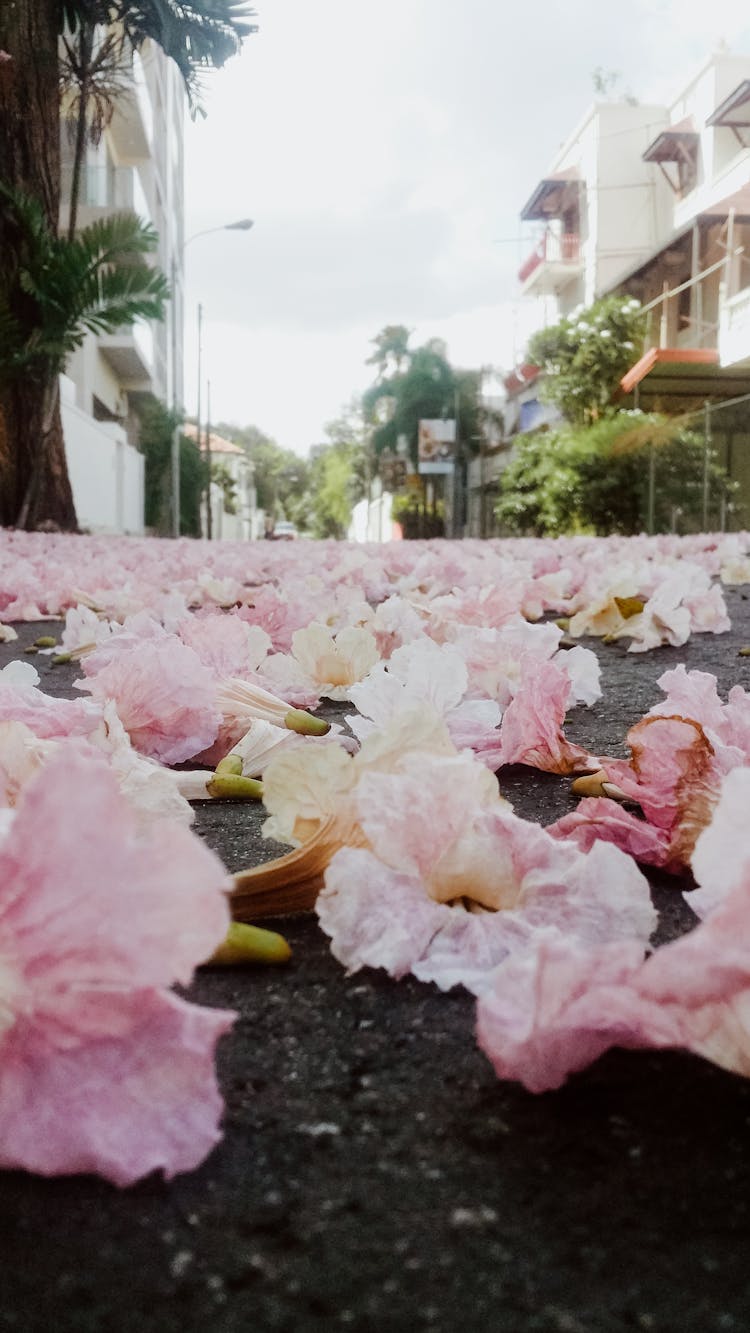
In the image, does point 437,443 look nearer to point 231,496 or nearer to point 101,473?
point 101,473

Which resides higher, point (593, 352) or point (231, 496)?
point (593, 352)

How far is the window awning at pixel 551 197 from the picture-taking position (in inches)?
1270

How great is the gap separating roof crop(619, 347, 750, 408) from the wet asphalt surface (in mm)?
20142

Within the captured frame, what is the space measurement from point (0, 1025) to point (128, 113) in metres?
26.5

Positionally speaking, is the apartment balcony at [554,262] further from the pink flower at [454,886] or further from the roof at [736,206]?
the pink flower at [454,886]

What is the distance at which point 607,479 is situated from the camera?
1986 cm

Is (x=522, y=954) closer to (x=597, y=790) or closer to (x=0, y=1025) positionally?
(x=0, y=1025)

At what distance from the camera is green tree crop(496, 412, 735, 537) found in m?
17.1

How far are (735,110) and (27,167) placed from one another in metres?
18.4

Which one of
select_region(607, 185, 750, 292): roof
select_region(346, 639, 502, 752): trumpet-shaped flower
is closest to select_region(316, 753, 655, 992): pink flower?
select_region(346, 639, 502, 752): trumpet-shaped flower

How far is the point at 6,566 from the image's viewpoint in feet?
16.7

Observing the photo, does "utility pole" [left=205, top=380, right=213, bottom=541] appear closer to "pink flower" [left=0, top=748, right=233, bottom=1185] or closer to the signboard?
the signboard

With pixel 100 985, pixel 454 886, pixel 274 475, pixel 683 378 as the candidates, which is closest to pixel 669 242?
pixel 683 378

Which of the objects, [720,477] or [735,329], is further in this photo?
[735,329]
